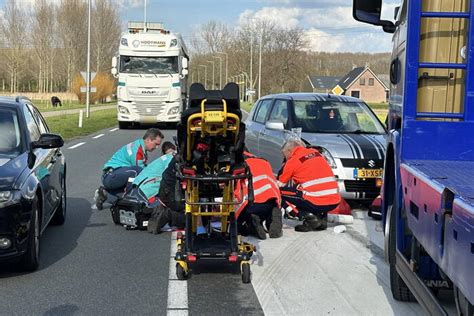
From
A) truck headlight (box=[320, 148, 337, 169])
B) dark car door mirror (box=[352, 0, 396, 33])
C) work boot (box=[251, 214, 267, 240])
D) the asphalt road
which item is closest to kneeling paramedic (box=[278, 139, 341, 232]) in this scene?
work boot (box=[251, 214, 267, 240])

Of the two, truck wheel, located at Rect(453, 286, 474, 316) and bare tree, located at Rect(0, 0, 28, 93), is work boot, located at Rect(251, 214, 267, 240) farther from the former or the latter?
bare tree, located at Rect(0, 0, 28, 93)

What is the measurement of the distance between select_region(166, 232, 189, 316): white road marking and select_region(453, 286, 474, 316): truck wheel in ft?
7.61

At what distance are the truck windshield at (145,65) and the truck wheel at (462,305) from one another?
25114 mm

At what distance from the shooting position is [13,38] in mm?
62562

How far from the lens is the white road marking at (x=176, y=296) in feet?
16.1

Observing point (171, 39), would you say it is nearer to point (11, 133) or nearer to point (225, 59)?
point (11, 133)

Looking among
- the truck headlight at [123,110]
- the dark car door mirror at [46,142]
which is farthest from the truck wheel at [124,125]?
the dark car door mirror at [46,142]

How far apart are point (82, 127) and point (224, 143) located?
24.7 metres

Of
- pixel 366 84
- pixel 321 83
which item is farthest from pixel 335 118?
pixel 366 84

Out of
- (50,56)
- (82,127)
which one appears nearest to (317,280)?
(82,127)

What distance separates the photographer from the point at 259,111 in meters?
12.9

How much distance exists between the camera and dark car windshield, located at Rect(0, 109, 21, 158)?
21.3 feet

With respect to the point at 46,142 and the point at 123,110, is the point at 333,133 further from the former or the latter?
the point at 123,110

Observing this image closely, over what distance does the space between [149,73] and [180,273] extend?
2244 cm
